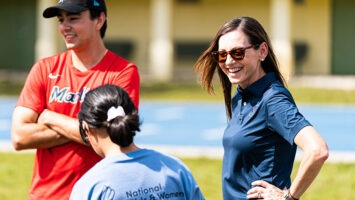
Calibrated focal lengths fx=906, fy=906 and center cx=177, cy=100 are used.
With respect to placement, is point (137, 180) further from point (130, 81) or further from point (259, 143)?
point (130, 81)

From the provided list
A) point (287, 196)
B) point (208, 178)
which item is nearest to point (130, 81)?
point (287, 196)

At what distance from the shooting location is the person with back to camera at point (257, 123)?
14.2 feet

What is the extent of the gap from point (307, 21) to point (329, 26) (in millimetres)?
864

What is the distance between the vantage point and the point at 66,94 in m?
5.03

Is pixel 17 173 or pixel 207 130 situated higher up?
pixel 17 173

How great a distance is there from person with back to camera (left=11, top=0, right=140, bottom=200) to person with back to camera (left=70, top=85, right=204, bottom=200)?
115 cm

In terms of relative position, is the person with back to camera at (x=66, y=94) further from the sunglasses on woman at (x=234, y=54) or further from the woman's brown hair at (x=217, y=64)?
the sunglasses on woman at (x=234, y=54)

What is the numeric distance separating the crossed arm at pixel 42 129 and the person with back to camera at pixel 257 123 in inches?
36.1

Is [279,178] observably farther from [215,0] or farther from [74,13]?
[215,0]

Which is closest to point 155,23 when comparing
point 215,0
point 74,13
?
point 215,0

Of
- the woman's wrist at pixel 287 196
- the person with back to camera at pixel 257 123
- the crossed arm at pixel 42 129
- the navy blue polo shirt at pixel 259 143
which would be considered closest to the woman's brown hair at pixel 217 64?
the person with back to camera at pixel 257 123

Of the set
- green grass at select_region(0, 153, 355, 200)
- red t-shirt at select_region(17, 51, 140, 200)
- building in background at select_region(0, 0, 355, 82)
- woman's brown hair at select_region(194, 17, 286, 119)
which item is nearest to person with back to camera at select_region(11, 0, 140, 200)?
red t-shirt at select_region(17, 51, 140, 200)

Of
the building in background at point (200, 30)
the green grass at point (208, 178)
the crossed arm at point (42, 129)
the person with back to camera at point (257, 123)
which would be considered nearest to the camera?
the person with back to camera at point (257, 123)

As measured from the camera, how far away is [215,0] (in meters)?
34.0
